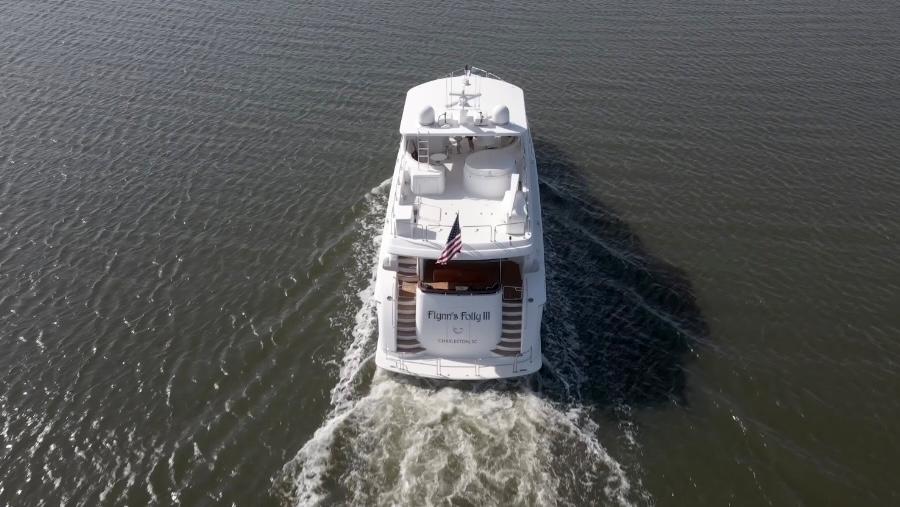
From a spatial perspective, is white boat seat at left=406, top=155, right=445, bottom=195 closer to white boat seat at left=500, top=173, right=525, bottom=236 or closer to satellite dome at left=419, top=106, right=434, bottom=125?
satellite dome at left=419, top=106, right=434, bottom=125

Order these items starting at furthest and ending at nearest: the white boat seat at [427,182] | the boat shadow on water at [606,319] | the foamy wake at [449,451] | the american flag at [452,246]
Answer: the white boat seat at [427,182] → the boat shadow on water at [606,319] → the american flag at [452,246] → the foamy wake at [449,451]

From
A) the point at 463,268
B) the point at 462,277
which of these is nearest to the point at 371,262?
the point at 463,268

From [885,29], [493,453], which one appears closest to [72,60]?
[493,453]

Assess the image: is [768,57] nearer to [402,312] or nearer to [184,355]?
[402,312]

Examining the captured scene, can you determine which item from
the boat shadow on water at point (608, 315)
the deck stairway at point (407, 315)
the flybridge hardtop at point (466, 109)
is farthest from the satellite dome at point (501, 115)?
the deck stairway at point (407, 315)

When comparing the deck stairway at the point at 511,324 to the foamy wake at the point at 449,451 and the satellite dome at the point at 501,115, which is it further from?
the satellite dome at the point at 501,115

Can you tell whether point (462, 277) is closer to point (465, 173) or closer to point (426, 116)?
point (465, 173)

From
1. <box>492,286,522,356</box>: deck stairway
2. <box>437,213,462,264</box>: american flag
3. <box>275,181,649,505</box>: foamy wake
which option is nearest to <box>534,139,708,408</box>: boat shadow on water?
<box>492,286,522,356</box>: deck stairway
